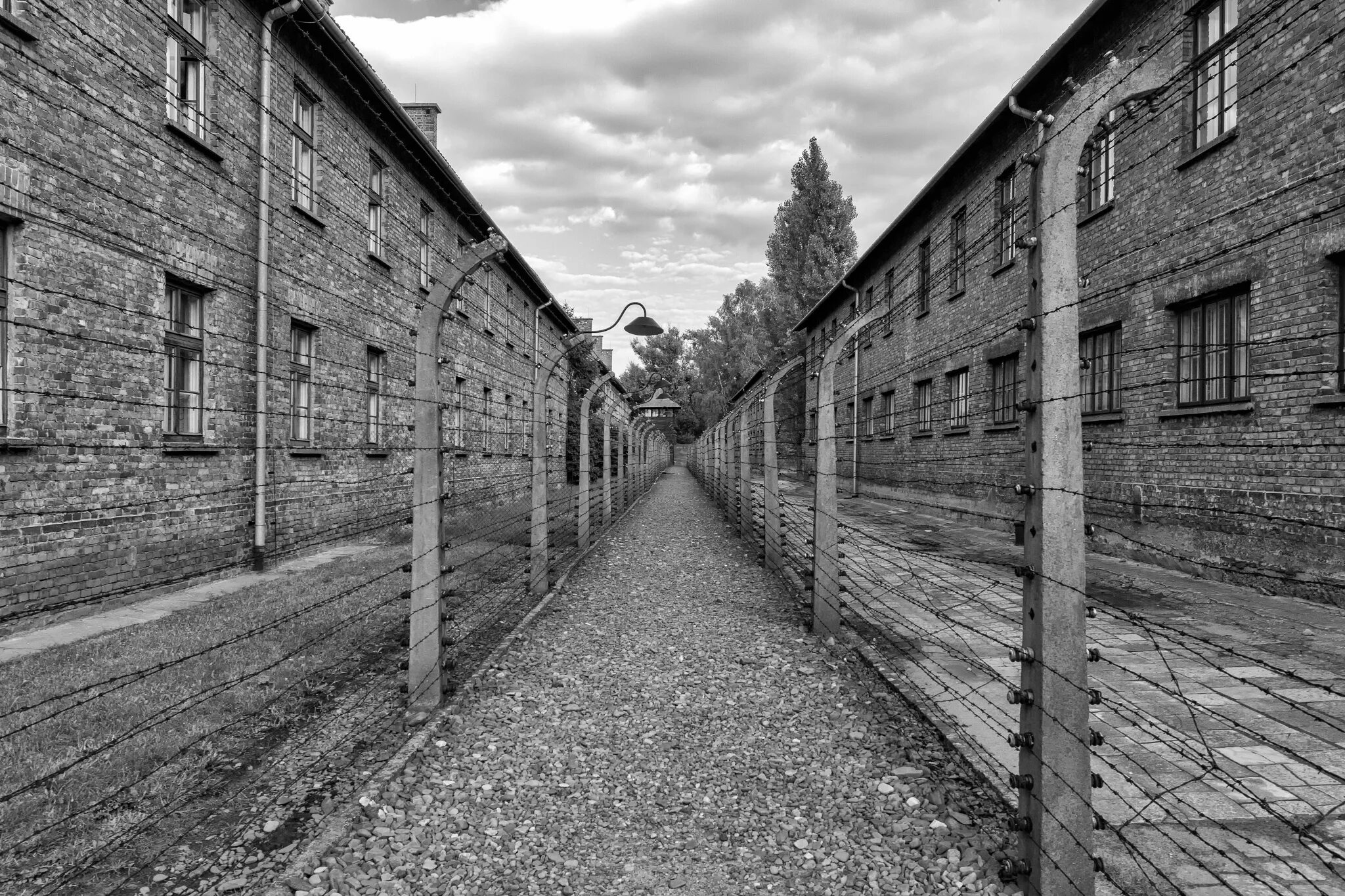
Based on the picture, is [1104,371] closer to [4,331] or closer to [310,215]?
[310,215]

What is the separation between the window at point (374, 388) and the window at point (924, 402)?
35.9 feet

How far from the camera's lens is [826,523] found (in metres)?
6.55

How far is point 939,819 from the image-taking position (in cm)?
335

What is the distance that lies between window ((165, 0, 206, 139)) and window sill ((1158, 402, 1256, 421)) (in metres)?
11.1

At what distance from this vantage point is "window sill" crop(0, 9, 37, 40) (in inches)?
239

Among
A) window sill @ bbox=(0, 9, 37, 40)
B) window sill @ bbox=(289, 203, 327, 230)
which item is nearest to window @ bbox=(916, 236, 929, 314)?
window sill @ bbox=(289, 203, 327, 230)

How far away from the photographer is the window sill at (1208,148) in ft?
27.6

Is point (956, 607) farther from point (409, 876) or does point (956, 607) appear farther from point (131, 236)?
point (131, 236)

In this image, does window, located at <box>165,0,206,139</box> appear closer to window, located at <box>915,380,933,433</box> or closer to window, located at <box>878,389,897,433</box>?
window, located at <box>915,380,933,433</box>

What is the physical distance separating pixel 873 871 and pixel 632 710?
202cm

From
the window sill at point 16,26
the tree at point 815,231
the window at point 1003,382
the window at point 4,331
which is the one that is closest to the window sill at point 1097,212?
the window at point 1003,382

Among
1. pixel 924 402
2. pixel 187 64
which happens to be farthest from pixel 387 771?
pixel 924 402

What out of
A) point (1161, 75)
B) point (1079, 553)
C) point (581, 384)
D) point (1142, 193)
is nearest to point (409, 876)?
point (1079, 553)

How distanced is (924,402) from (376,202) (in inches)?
489
